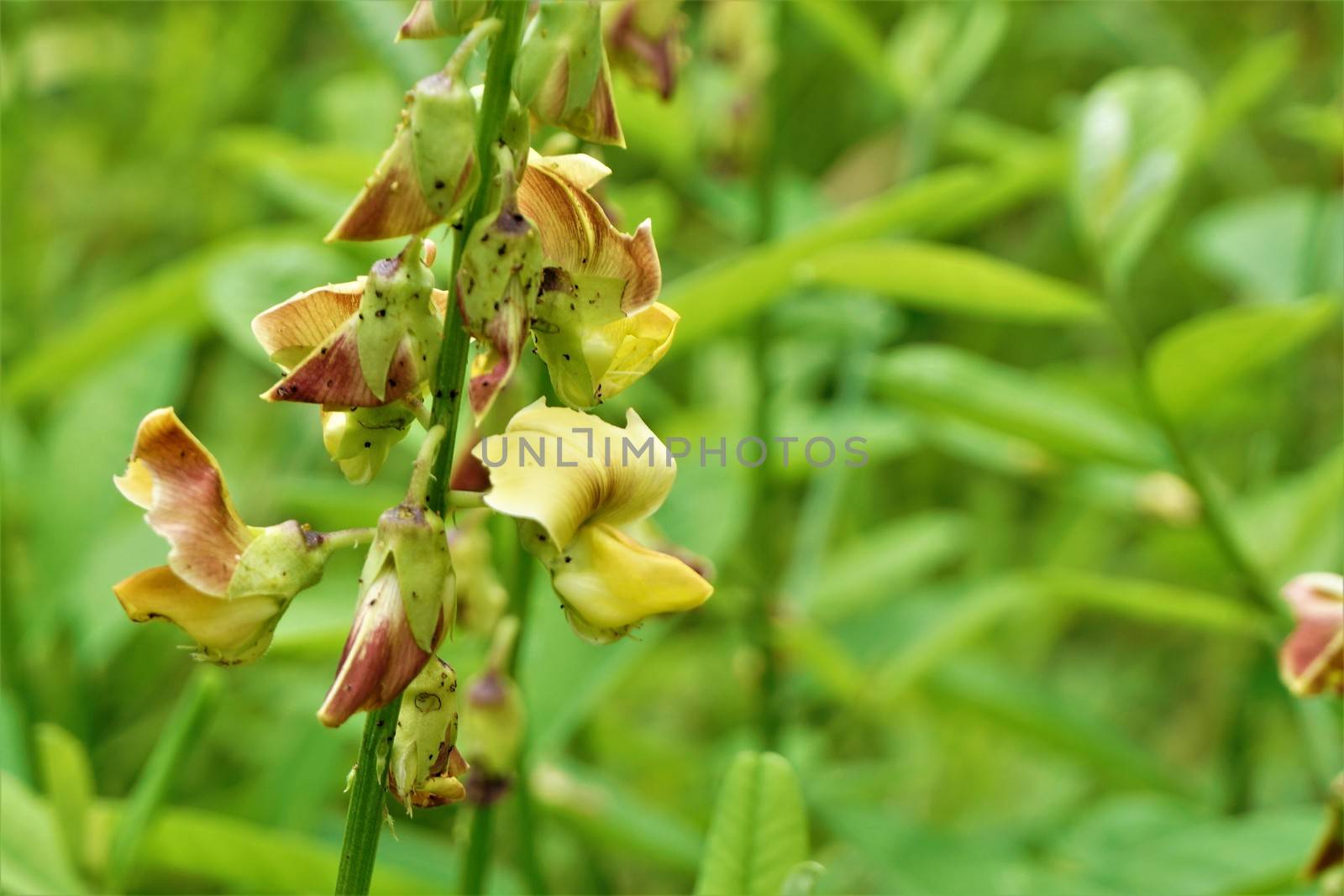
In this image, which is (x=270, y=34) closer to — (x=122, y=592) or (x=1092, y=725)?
(x=1092, y=725)

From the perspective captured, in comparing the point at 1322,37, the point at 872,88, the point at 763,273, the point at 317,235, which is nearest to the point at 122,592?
the point at 763,273

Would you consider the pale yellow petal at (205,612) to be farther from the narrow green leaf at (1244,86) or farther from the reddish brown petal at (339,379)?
the narrow green leaf at (1244,86)

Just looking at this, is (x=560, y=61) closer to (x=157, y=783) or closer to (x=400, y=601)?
(x=400, y=601)

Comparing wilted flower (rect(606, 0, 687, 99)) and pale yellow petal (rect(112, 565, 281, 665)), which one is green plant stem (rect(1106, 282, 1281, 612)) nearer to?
wilted flower (rect(606, 0, 687, 99))

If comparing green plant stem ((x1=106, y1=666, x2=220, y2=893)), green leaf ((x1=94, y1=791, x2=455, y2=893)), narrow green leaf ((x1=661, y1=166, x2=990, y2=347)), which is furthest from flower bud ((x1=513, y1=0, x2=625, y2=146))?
green leaf ((x1=94, y1=791, x2=455, y2=893))

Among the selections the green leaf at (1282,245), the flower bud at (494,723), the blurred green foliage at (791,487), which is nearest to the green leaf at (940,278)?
the blurred green foliage at (791,487)

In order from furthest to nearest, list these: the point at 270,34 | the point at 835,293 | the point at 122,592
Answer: the point at 270,34, the point at 835,293, the point at 122,592
